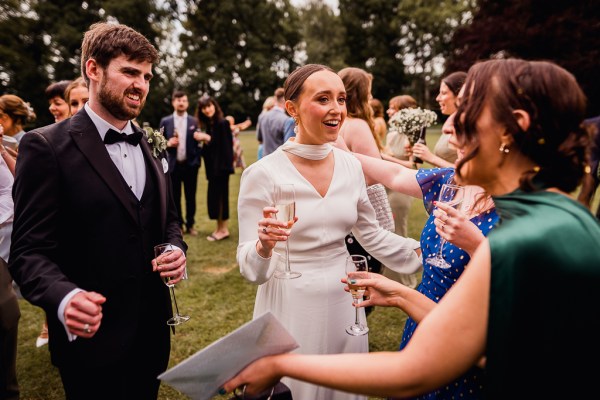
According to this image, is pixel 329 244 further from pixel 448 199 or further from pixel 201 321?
pixel 201 321

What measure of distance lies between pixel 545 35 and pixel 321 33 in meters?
32.8

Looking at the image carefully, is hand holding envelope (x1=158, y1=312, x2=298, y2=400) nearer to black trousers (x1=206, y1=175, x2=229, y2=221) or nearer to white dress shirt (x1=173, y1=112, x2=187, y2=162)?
black trousers (x1=206, y1=175, x2=229, y2=221)

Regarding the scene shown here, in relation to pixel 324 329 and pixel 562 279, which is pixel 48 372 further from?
pixel 562 279

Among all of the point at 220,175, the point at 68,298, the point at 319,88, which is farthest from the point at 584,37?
A: the point at 68,298

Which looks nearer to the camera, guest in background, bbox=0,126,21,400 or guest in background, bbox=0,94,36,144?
guest in background, bbox=0,126,21,400

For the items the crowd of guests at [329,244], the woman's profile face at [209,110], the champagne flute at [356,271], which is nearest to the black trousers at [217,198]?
the woman's profile face at [209,110]

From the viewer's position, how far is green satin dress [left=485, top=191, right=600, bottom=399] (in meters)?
1.04

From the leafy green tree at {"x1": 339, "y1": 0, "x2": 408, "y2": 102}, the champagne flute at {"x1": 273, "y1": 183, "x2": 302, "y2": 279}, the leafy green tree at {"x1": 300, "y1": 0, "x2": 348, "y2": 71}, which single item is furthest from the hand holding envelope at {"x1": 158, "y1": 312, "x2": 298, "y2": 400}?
the leafy green tree at {"x1": 300, "y1": 0, "x2": 348, "y2": 71}

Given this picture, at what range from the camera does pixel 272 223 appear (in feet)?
6.27

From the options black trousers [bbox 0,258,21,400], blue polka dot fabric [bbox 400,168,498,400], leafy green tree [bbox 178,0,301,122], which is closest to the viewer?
blue polka dot fabric [bbox 400,168,498,400]

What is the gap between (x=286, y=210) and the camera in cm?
204

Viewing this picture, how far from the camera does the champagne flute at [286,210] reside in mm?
2037

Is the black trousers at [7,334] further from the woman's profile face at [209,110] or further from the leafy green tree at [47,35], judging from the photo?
the leafy green tree at [47,35]

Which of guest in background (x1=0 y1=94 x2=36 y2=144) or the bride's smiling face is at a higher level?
the bride's smiling face
